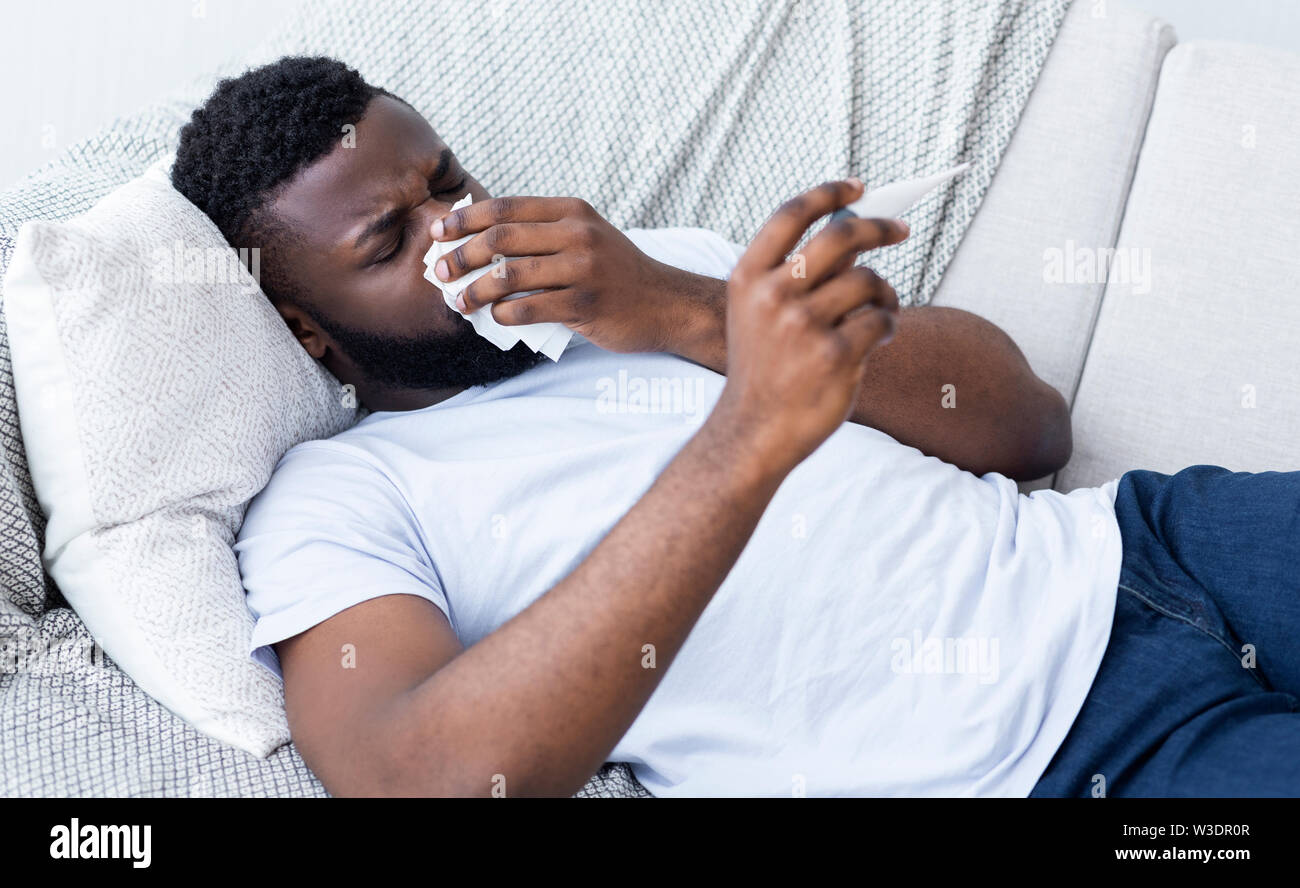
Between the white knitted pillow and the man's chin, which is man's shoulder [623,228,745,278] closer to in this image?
the man's chin

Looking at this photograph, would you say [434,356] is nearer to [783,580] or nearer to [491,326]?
[491,326]

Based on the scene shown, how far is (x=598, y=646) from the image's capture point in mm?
774

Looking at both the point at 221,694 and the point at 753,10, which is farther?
the point at 753,10

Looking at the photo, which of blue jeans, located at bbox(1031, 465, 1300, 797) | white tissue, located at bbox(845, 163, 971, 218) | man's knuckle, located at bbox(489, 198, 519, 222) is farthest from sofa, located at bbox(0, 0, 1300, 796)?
white tissue, located at bbox(845, 163, 971, 218)

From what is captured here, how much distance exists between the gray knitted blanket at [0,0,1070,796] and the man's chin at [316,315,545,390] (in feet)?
1.22

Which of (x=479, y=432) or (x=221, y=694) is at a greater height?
(x=479, y=432)

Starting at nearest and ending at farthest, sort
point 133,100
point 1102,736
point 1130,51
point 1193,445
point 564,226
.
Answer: point 1102,736 → point 564,226 → point 1193,445 → point 1130,51 → point 133,100

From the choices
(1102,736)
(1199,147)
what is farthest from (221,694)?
(1199,147)

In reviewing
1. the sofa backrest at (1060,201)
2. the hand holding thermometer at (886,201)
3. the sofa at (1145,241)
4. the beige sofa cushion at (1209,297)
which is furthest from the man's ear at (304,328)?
the beige sofa cushion at (1209,297)

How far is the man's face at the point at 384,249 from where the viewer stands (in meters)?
1.13

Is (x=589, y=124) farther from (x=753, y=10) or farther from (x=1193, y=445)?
(x=1193, y=445)

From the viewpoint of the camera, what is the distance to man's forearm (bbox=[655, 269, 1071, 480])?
47.1 inches

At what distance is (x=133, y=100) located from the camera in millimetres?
1723

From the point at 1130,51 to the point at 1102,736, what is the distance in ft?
3.39
